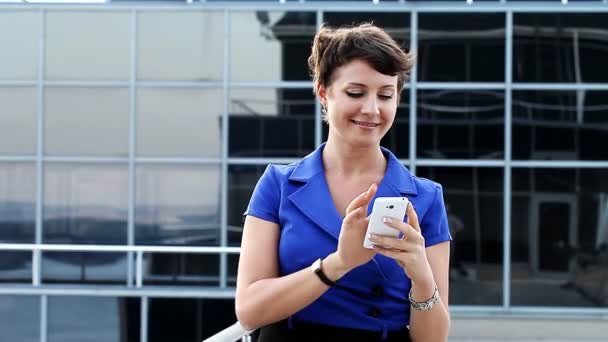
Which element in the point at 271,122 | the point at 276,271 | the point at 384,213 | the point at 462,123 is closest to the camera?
the point at 384,213

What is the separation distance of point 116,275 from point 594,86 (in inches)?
276

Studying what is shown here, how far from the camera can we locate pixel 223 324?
11617 mm

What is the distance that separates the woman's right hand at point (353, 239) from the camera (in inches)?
56.7

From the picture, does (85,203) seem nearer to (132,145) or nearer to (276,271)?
(132,145)

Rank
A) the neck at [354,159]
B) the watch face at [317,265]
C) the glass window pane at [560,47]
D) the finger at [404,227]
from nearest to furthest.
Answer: the finger at [404,227]
the watch face at [317,265]
the neck at [354,159]
the glass window pane at [560,47]

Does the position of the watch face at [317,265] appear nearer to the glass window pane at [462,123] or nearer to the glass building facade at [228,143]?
the glass building facade at [228,143]

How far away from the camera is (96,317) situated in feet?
38.4

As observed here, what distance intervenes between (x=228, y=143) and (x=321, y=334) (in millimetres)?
10182

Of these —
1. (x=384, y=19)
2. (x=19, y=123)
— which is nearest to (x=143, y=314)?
(x=19, y=123)


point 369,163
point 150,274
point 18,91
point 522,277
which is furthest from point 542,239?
point 369,163

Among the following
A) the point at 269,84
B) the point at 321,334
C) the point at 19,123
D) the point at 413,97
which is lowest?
the point at 321,334

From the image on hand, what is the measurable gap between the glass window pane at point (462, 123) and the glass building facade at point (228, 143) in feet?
0.06

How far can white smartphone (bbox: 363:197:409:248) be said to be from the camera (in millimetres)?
1407

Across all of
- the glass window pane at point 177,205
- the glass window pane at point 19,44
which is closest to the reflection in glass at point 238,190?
the glass window pane at point 177,205
